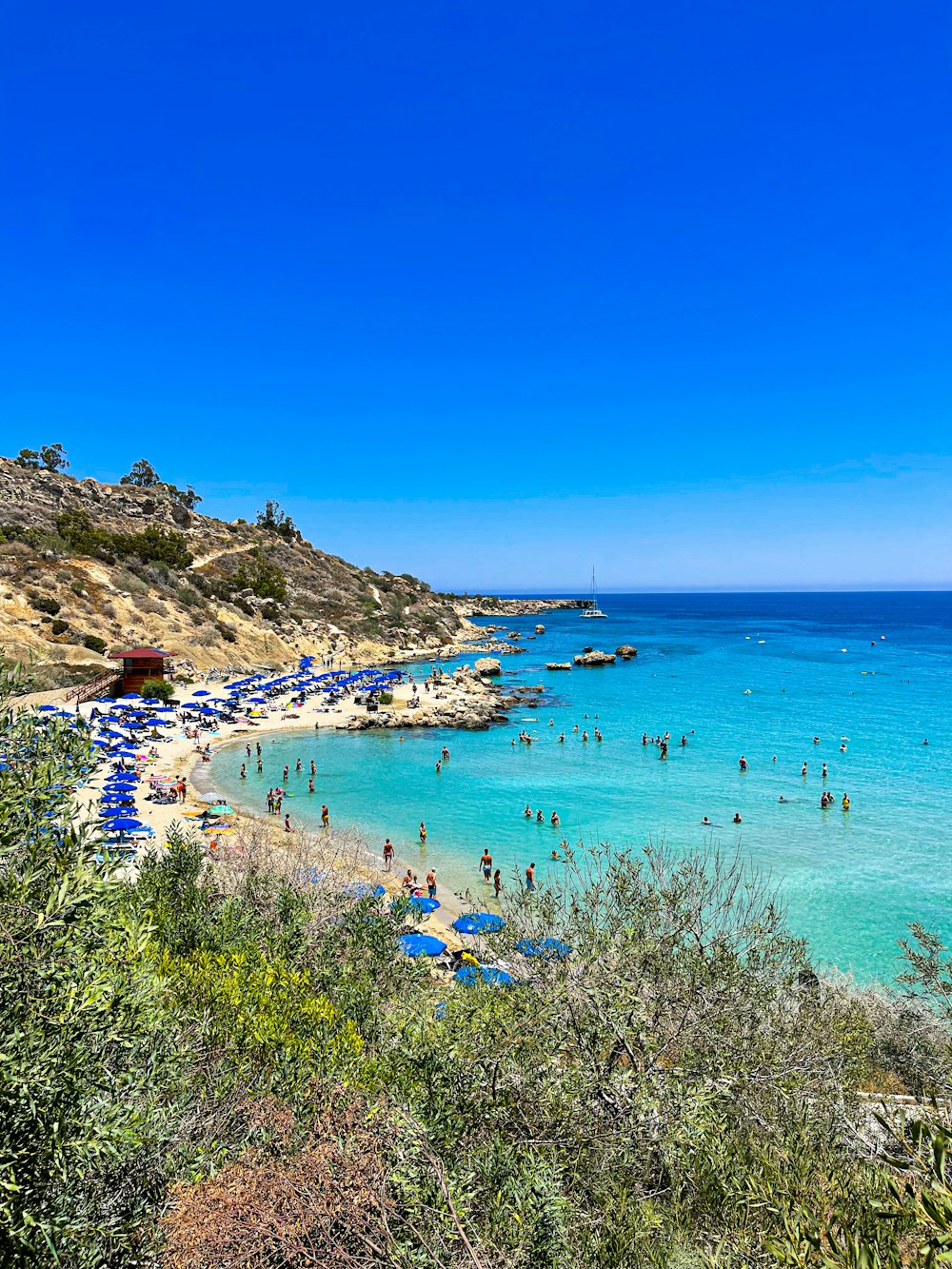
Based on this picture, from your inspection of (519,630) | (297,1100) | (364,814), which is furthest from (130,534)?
(297,1100)

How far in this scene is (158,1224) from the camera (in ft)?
18.4

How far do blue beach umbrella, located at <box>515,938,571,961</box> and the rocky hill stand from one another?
3846cm

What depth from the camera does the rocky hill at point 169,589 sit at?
1927 inches

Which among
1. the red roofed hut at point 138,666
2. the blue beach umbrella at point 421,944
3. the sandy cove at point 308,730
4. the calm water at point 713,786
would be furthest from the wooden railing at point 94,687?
the blue beach umbrella at point 421,944

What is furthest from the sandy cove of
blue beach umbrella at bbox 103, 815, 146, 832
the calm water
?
the calm water

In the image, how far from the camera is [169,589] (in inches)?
2544

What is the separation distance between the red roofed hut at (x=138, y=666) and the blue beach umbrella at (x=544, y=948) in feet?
132

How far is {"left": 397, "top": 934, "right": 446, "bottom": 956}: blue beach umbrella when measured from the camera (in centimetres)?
1545

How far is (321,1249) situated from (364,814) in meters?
25.0

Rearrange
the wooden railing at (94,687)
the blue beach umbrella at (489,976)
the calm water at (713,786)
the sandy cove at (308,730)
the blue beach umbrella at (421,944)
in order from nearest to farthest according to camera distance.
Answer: the blue beach umbrella at (489,976)
the blue beach umbrella at (421,944)
the sandy cove at (308,730)
the calm water at (713,786)
the wooden railing at (94,687)

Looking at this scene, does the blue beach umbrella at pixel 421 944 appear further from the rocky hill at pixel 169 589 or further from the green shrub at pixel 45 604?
the green shrub at pixel 45 604

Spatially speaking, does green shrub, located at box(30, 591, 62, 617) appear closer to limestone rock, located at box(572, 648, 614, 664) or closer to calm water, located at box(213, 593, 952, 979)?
calm water, located at box(213, 593, 952, 979)

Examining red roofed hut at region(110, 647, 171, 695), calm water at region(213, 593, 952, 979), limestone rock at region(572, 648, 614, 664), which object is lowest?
calm water at region(213, 593, 952, 979)

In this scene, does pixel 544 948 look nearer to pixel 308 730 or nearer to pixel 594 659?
pixel 308 730
